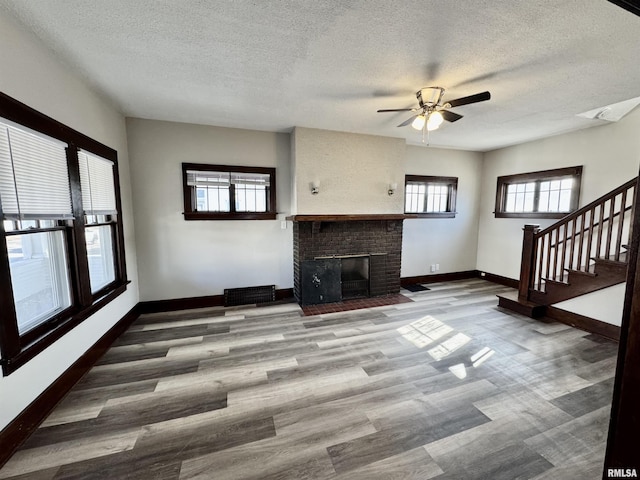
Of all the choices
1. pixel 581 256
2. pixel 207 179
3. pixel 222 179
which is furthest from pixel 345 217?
pixel 581 256

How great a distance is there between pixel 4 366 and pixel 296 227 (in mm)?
3295

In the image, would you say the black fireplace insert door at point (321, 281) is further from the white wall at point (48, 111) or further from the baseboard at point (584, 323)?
the baseboard at point (584, 323)

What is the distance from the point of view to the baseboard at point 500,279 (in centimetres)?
516

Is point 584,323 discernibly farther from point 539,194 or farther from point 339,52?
point 339,52

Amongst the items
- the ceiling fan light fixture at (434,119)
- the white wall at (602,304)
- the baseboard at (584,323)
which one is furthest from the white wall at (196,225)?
the white wall at (602,304)

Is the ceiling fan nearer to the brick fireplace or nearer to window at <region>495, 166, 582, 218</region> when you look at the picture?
the brick fireplace

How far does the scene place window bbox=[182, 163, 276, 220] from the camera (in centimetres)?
396

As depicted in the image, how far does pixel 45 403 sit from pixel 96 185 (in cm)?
207

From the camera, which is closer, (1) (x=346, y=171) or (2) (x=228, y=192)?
(2) (x=228, y=192)

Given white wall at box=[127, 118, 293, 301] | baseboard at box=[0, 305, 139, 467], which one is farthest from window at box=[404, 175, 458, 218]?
baseboard at box=[0, 305, 139, 467]

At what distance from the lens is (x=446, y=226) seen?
5633 millimetres

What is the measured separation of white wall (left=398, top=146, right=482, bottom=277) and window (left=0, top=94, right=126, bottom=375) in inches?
194

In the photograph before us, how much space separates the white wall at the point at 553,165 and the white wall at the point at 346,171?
240cm

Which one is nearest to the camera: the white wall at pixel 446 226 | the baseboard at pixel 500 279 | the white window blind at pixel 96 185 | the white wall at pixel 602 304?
the white window blind at pixel 96 185
